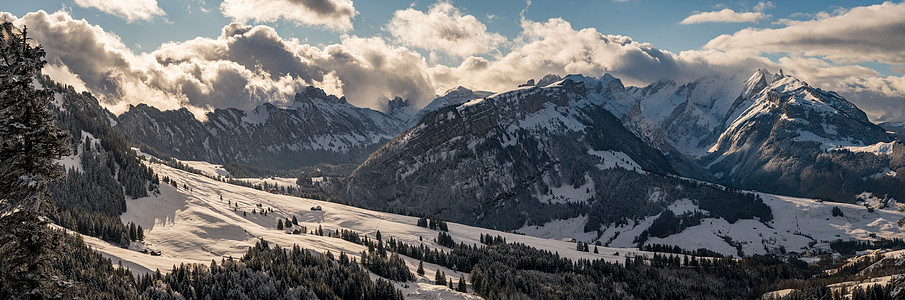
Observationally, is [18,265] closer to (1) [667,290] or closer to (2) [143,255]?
(2) [143,255]

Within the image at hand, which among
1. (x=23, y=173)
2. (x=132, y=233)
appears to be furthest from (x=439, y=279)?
(x=23, y=173)

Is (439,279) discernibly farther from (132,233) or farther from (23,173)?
(23,173)

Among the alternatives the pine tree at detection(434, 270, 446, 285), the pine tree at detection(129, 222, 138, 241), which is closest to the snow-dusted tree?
the pine tree at detection(434, 270, 446, 285)

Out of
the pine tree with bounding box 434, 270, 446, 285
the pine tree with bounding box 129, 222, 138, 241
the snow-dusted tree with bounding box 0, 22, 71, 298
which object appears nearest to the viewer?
the snow-dusted tree with bounding box 0, 22, 71, 298

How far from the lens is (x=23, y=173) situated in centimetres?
3309

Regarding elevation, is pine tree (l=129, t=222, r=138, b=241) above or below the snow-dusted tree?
below

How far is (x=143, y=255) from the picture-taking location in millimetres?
126625

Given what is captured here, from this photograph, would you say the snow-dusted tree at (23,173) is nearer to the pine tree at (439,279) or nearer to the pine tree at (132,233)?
the pine tree at (439,279)

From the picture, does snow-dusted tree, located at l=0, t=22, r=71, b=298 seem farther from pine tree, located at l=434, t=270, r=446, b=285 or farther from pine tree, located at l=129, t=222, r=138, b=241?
pine tree, located at l=129, t=222, r=138, b=241

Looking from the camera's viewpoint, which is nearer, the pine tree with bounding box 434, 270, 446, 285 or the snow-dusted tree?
the snow-dusted tree

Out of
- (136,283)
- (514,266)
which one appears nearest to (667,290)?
(514,266)

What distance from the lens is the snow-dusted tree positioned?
106ft

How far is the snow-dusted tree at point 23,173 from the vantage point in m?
32.3

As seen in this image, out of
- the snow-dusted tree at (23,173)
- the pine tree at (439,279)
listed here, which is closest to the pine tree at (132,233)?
the pine tree at (439,279)
